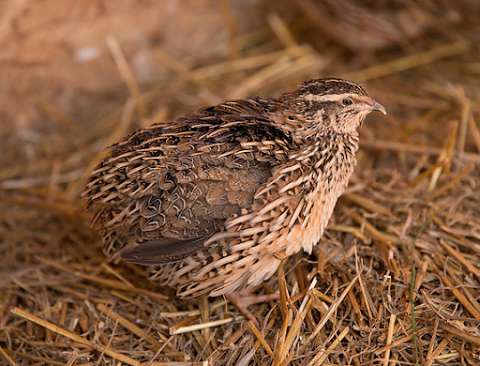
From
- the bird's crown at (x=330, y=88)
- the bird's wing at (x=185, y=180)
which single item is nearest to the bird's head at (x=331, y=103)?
the bird's crown at (x=330, y=88)

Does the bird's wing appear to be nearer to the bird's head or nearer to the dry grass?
the bird's head

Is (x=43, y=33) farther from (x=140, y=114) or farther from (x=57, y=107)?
(x=140, y=114)

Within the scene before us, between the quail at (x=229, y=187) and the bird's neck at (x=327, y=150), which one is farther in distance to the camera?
the bird's neck at (x=327, y=150)

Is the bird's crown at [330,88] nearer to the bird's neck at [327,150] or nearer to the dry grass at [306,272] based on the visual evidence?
the bird's neck at [327,150]

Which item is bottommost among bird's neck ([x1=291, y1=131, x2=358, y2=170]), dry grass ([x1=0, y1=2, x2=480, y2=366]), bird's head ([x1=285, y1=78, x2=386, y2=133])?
dry grass ([x1=0, y1=2, x2=480, y2=366])

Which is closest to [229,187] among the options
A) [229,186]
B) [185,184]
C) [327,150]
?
[229,186]

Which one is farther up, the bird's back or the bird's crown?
the bird's crown

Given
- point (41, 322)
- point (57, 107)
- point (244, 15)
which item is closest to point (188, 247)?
point (41, 322)

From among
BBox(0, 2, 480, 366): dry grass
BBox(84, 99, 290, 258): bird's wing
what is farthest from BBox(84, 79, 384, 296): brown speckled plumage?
BBox(0, 2, 480, 366): dry grass
